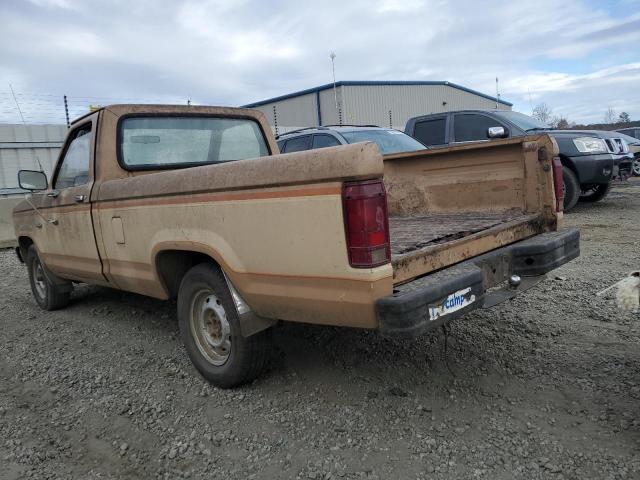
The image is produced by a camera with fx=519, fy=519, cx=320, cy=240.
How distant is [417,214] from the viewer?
14.9 feet

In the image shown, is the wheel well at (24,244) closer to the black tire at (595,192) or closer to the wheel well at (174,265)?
the wheel well at (174,265)

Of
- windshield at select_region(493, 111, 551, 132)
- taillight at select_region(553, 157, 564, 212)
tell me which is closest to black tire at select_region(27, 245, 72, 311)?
taillight at select_region(553, 157, 564, 212)

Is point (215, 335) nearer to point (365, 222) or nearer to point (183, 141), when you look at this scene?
point (365, 222)

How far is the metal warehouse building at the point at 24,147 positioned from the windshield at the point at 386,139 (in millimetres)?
9547

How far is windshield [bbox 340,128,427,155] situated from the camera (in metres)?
7.66

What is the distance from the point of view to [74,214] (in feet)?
14.4

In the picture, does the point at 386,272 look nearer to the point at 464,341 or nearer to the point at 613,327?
the point at 464,341

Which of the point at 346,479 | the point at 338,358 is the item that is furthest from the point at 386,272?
the point at 338,358

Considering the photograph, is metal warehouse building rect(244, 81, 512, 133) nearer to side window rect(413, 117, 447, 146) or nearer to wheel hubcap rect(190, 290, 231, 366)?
side window rect(413, 117, 447, 146)

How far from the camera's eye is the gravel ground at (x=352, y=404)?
2.50 m

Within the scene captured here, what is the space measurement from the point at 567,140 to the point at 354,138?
378cm

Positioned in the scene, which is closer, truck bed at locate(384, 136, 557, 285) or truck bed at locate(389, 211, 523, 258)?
truck bed at locate(384, 136, 557, 285)

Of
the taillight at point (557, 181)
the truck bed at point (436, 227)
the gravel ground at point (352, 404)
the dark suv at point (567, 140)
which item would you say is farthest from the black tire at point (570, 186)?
the taillight at point (557, 181)

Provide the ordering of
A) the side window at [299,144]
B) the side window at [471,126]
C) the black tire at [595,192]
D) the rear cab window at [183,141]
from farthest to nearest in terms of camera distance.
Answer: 1. the black tire at [595,192]
2. the side window at [471,126]
3. the side window at [299,144]
4. the rear cab window at [183,141]
